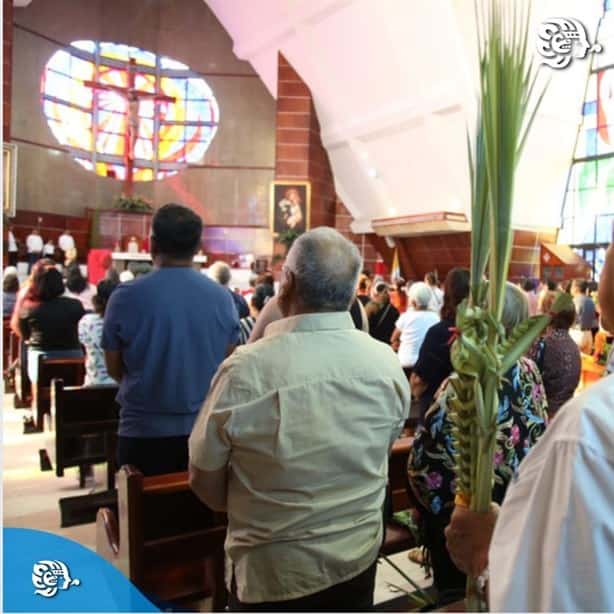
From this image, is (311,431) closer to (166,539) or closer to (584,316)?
(166,539)

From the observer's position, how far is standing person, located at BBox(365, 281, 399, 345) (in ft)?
16.0

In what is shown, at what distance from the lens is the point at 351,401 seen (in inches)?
52.9

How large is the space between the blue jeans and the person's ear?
350cm

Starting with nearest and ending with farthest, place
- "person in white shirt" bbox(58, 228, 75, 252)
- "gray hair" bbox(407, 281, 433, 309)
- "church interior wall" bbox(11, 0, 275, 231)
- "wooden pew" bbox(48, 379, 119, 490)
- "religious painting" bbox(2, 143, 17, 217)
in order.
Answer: "wooden pew" bbox(48, 379, 119, 490) → "gray hair" bbox(407, 281, 433, 309) → "religious painting" bbox(2, 143, 17, 217) → "person in white shirt" bbox(58, 228, 75, 252) → "church interior wall" bbox(11, 0, 275, 231)

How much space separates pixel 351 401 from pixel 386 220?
10.9m

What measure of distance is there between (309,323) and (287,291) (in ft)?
0.31

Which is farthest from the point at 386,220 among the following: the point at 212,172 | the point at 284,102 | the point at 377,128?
the point at 212,172

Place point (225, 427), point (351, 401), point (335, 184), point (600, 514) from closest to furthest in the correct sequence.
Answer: point (600, 514)
point (225, 427)
point (351, 401)
point (335, 184)

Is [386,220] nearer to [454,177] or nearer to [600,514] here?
[454,177]

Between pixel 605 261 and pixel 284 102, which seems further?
pixel 284 102

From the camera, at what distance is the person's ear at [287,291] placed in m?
1.36

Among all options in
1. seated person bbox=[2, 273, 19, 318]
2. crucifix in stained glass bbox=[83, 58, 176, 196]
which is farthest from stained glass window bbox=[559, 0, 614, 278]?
seated person bbox=[2, 273, 19, 318]

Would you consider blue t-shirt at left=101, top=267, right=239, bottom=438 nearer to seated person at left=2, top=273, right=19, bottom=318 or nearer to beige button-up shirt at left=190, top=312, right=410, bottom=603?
beige button-up shirt at left=190, top=312, right=410, bottom=603

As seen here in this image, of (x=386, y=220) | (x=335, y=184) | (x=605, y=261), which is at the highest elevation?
(x=335, y=184)
